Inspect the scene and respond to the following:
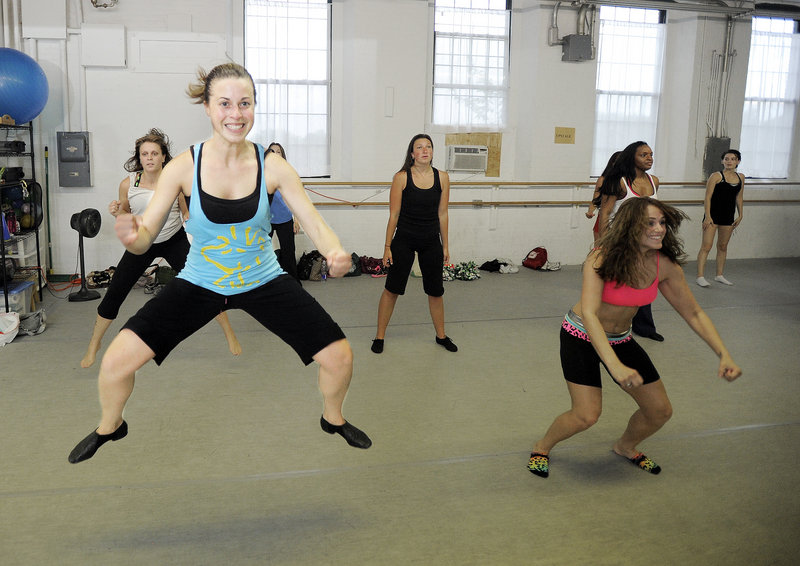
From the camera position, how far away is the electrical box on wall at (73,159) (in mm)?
7449

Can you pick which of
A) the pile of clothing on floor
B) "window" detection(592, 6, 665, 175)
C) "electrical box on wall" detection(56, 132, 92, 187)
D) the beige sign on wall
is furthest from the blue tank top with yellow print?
"window" detection(592, 6, 665, 175)

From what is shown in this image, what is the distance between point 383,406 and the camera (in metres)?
4.05

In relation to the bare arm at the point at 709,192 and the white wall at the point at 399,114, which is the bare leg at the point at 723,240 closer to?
the bare arm at the point at 709,192

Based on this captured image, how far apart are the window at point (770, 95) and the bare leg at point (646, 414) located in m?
8.08

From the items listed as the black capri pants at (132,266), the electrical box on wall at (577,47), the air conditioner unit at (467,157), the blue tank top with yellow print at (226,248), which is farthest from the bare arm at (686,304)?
the electrical box on wall at (577,47)

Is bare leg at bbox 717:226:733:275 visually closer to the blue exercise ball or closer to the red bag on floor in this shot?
the red bag on floor

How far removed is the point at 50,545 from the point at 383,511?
4.03 ft

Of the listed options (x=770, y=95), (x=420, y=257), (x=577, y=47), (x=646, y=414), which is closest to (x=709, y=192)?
(x=577, y=47)

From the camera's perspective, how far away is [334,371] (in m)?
2.49

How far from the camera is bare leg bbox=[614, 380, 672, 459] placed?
304 cm

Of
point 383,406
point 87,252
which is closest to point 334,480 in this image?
point 383,406

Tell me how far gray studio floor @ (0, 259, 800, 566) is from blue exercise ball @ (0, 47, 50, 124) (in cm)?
203

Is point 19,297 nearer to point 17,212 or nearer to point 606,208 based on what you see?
point 17,212

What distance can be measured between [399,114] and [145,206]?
4.54 m
